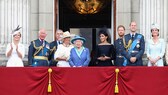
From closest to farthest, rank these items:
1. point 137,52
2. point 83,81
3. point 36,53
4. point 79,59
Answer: point 83,81 → point 79,59 → point 137,52 → point 36,53

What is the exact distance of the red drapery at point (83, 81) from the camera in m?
11.1

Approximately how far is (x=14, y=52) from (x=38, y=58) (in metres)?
0.61

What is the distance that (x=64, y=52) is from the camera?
12.0m

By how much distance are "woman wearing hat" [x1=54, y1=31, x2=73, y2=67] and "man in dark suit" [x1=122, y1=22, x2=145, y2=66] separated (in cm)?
137

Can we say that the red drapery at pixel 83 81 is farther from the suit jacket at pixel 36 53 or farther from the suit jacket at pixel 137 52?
the suit jacket at pixel 36 53

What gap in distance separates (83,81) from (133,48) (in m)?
1.68

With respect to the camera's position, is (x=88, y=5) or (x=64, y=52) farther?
(x=88, y=5)

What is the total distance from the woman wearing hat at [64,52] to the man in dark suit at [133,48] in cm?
137

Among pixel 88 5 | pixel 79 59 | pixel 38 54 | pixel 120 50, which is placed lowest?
pixel 79 59

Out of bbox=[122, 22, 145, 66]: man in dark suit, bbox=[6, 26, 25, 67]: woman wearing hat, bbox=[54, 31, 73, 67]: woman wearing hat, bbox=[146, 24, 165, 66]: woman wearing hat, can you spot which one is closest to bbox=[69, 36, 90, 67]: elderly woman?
bbox=[54, 31, 73, 67]: woman wearing hat

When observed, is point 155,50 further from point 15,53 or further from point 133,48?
point 15,53

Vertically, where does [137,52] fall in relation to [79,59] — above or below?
above

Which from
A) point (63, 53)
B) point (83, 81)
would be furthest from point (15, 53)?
point (83, 81)

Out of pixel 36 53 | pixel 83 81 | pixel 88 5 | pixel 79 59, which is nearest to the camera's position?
pixel 83 81
